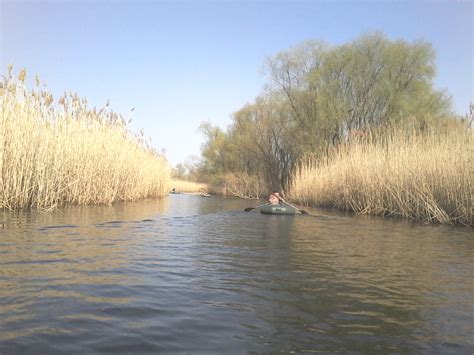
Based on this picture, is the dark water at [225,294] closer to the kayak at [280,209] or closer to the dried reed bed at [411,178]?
the dried reed bed at [411,178]

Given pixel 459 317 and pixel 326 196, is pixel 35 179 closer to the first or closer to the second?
pixel 459 317

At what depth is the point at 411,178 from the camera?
34.4 feet

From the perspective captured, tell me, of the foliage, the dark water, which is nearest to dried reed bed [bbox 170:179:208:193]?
the foliage

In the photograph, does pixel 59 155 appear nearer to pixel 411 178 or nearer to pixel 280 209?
pixel 280 209

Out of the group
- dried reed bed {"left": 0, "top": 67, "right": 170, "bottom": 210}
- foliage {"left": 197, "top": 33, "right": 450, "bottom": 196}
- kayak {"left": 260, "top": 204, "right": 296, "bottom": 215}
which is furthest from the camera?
foliage {"left": 197, "top": 33, "right": 450, "bottom": 196}

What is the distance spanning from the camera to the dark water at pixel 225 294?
240 cm

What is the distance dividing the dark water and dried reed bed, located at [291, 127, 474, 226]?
329 centimetres

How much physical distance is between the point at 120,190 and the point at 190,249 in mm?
9464

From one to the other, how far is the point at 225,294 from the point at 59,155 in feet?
24.9

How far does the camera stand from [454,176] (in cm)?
902

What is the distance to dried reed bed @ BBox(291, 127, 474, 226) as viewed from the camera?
29.8ft

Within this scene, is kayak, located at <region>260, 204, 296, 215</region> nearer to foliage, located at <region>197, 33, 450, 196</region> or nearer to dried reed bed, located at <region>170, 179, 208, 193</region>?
foliage, located at <region>197, 33, 450, 196</region>

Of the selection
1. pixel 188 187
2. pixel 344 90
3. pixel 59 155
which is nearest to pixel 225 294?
pixel 59 155

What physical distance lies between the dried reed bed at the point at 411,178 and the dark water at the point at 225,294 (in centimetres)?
329
